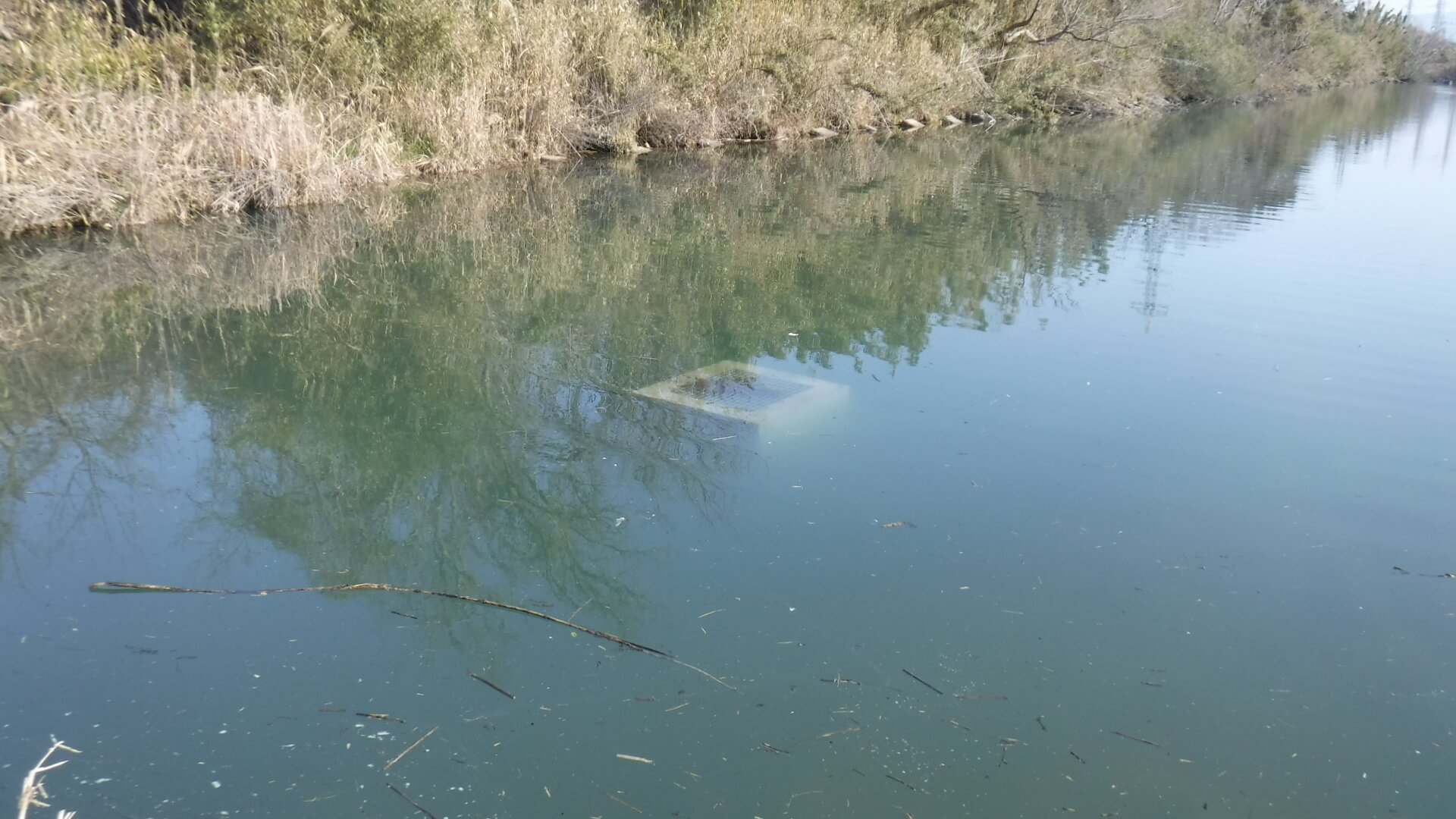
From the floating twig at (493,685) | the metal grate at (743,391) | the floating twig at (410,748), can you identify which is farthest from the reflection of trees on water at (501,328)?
the floating twig at (410,748)

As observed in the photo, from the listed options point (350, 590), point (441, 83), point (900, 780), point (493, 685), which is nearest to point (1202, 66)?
point (441, 83)

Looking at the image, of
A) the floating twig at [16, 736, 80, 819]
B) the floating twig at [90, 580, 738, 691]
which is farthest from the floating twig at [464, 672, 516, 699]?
the floating twig at [16, 736, 80, 819]

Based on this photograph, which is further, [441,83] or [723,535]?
[441,83]

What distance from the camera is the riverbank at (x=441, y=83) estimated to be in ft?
29.2

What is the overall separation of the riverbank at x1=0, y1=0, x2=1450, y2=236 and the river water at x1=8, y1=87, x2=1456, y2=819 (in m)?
0.92

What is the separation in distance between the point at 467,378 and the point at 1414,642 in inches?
176

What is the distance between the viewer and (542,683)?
10.7 feet

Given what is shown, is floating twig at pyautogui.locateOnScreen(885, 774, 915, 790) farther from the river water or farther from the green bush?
the green bush

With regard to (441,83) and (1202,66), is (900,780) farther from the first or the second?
(1202,66)

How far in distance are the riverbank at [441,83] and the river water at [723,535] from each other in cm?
92

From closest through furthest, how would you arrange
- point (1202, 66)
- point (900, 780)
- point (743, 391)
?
1. point (900, 780)
2. point (743, 391)
3. point (1202, 66)

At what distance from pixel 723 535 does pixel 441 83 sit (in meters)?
9.86

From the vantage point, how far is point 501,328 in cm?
695

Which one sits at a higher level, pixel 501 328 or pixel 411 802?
pixel 501 328
